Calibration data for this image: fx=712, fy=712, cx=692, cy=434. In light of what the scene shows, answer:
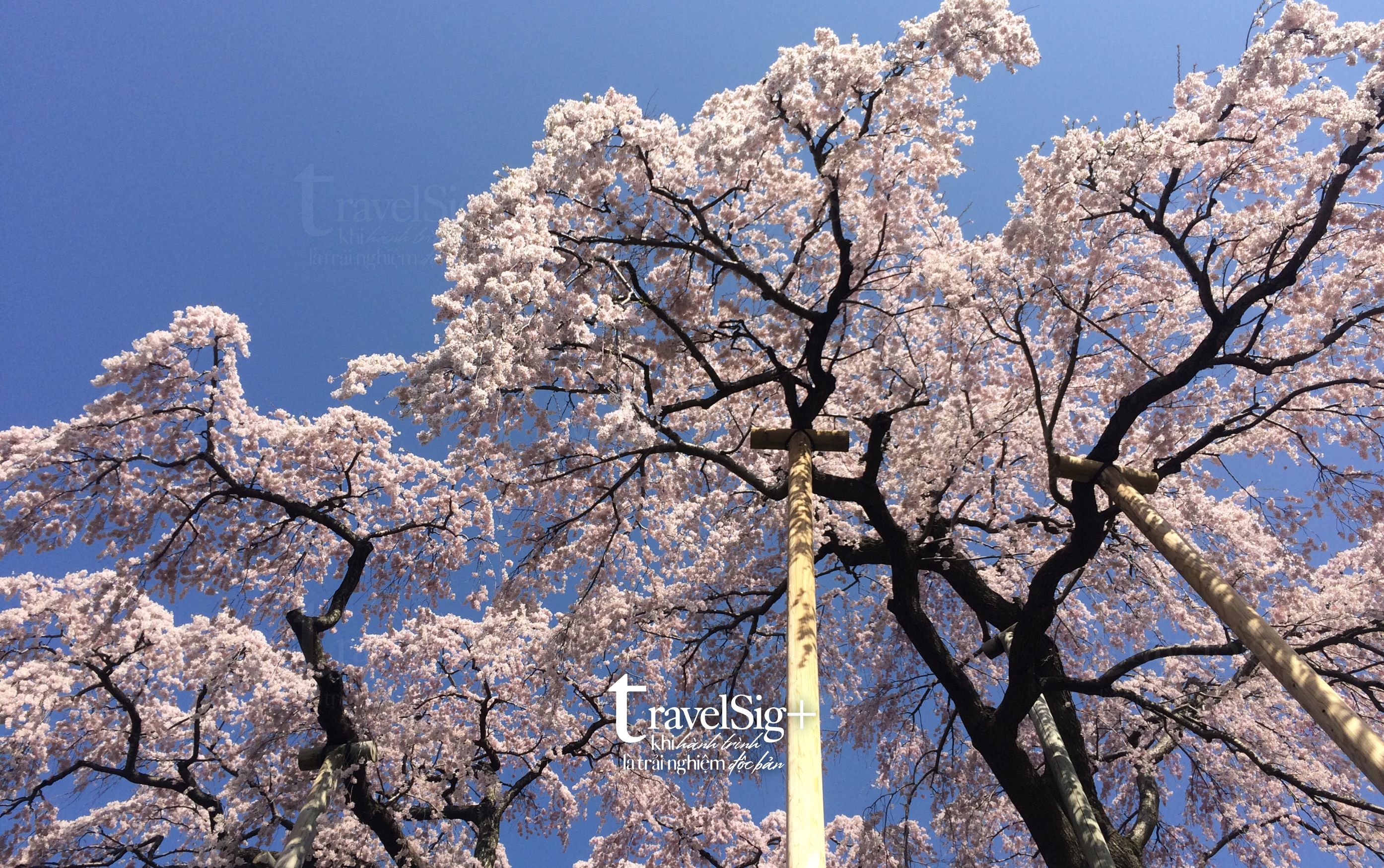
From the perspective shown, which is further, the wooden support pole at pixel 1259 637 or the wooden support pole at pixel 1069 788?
the wooden support pole at pixel 1069 788

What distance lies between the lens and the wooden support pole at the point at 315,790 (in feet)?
23.0

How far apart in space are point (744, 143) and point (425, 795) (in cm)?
1007

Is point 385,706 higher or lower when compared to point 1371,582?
lower

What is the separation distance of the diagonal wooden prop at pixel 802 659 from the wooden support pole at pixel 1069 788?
3506 millimetres

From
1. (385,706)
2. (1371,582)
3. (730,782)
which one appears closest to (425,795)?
(385,706)

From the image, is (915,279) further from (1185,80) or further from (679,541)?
(679,541)

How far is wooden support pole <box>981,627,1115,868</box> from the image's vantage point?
6.32 metres

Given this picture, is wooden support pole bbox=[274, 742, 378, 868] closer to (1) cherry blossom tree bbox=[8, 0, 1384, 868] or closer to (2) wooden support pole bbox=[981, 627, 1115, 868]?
(1) cherry blossom tree bbox=[8, 0, 1384, 868]

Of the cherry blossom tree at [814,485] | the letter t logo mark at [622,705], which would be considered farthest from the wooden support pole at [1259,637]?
the letter t logo mark at [622,705]

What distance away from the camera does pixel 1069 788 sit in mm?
6797

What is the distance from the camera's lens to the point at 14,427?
27.5 feet

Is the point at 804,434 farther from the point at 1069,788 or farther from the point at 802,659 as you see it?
the point at 1069,788

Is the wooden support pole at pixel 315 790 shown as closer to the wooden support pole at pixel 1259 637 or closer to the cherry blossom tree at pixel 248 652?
the cherry blossom tree at pixel 248 652

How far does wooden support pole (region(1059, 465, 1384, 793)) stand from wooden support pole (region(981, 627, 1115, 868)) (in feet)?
7.45
